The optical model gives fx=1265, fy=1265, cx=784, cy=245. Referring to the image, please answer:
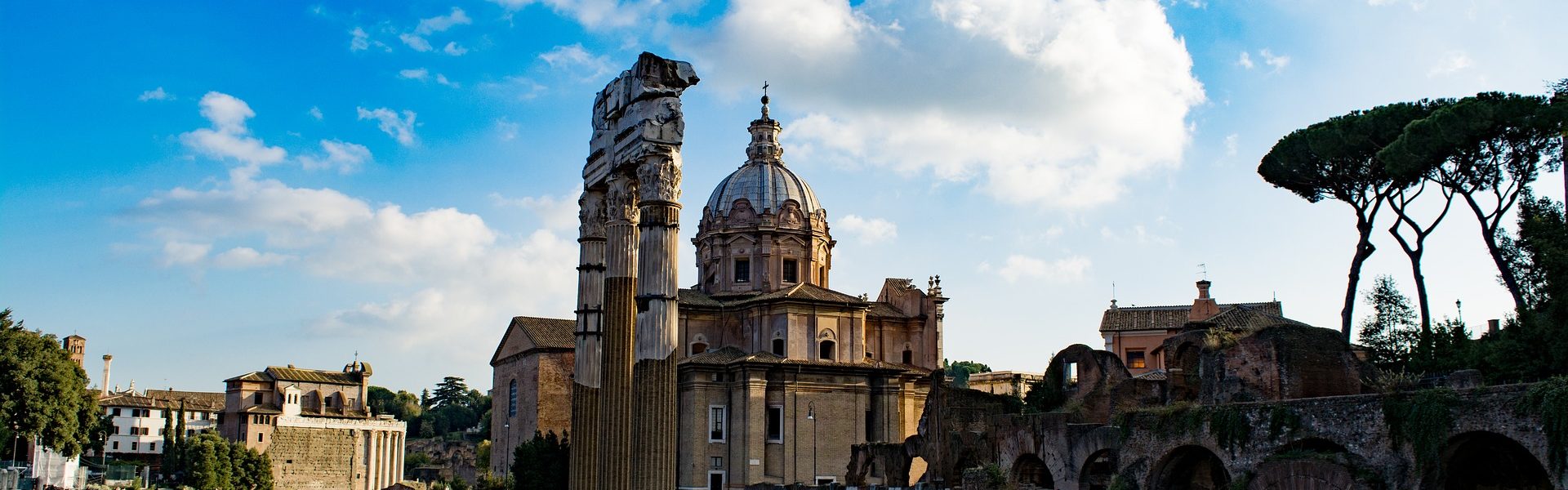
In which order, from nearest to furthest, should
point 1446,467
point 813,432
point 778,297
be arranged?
point 1446,467 < point 813,432 < point 778,297

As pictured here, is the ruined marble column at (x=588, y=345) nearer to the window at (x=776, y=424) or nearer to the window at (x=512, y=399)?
the window at (x=776, y=424)

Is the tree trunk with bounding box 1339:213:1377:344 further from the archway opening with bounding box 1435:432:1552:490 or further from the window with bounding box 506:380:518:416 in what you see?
the window with bounding box 506:380:518:416

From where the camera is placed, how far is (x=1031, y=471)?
30.3 metres

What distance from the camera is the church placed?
129ft

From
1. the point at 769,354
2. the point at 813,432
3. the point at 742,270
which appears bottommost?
the point at 813,432

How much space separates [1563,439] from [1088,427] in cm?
1034

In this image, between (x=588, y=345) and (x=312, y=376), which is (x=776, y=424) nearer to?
(x=588, y=345)

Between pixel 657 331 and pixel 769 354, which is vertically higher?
pixel 769 354

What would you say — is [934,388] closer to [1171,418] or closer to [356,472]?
[1171,418]

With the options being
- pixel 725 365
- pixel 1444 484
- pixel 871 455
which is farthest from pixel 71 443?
pixel 1444 484

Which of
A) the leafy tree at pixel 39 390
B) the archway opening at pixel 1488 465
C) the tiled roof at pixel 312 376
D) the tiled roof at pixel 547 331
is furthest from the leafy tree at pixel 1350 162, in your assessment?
the tiled roof at pixel 312 376

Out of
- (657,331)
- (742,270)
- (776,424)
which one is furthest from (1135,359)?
(657,331)

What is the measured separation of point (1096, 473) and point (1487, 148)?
12447 millimetres

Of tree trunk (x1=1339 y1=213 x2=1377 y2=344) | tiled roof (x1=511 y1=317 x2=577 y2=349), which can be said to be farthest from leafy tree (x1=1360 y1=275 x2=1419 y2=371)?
tiled roof (x1=511 y1=317 x2=577 y2=349)
